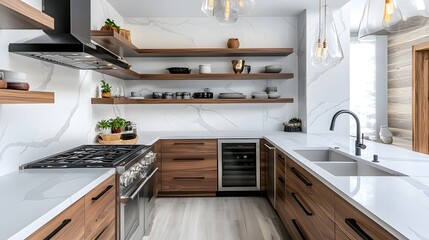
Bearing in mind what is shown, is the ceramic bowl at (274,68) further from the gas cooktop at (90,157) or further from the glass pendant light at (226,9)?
the gas cooktop at (90,157)

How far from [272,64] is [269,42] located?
1.13ft

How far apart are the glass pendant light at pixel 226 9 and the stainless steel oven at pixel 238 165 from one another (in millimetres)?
2027

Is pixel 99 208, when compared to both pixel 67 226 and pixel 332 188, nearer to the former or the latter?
pixel 67 226

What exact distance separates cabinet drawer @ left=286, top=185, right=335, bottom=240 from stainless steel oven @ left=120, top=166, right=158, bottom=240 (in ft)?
4.25

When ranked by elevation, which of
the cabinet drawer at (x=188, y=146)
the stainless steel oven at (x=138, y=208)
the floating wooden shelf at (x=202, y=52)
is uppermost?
the floating wooden shelf at (x=202, y=52)

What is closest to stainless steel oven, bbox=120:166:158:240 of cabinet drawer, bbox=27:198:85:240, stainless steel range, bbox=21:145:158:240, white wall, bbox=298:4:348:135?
stainless steel range, bbox=21:145:158:240

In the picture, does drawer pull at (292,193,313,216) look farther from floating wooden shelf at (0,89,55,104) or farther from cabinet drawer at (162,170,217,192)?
floating wooden shelf at (0,89,55,104)

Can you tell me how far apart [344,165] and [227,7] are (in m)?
1.52

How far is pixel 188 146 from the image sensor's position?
3996 mm

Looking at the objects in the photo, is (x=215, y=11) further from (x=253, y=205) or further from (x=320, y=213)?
(x=253, y=205)

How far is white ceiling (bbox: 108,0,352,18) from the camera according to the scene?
12.8 ft

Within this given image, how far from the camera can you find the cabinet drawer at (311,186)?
5.46 feet

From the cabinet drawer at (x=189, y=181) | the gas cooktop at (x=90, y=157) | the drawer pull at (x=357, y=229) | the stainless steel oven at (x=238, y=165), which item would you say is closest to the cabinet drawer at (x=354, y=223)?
the drawer pull at (x=357, y=229)

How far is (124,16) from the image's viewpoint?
14.6 ft
